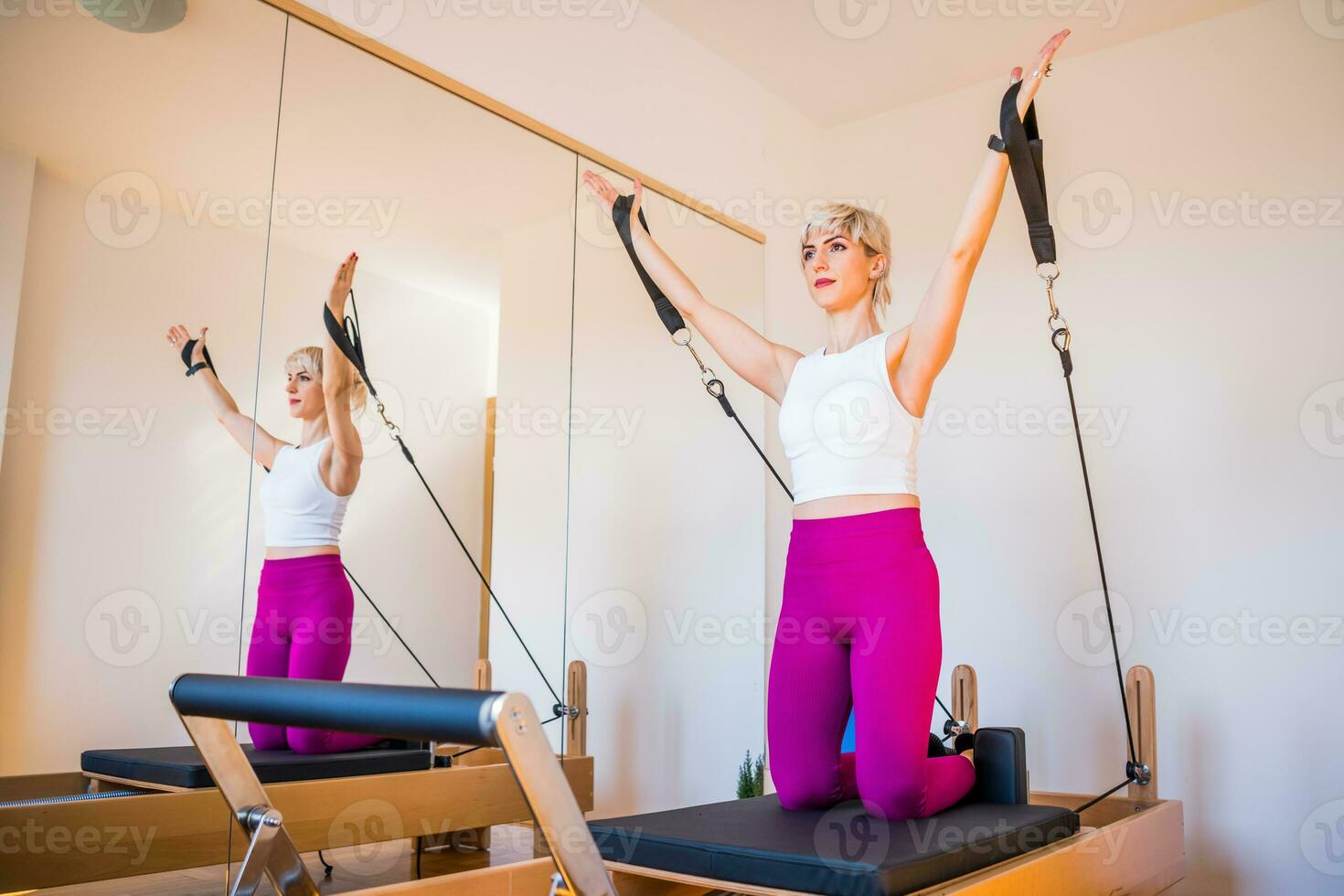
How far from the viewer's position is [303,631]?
253cm

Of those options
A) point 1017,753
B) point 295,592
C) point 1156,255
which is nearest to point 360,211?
point 295,592

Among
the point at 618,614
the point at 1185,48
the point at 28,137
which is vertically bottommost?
the point at 618,614

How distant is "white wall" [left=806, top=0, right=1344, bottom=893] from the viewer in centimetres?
340

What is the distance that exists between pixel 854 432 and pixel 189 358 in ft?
4.72

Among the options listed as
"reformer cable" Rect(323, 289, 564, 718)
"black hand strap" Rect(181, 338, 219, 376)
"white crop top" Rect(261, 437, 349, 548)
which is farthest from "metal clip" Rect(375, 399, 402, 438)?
"black hand strap" Rect(181, 338, 219, 376)

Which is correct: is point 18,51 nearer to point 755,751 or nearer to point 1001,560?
point 755,751

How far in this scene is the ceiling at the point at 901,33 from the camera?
378cm

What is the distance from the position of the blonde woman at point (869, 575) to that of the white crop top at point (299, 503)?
111cm

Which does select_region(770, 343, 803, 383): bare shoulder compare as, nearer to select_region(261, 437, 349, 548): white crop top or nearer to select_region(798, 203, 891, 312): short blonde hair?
select_region(798, 203, 891, 312): short blonde hair

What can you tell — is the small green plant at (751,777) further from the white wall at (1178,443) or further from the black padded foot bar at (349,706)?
the black padded foot bar at (349,706)

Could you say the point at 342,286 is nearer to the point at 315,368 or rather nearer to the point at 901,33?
the point at 315,368

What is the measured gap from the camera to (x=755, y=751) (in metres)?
3.97

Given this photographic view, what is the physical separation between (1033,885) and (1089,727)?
2030 mm

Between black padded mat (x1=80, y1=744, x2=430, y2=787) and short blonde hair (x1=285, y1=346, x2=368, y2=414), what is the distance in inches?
32.8
